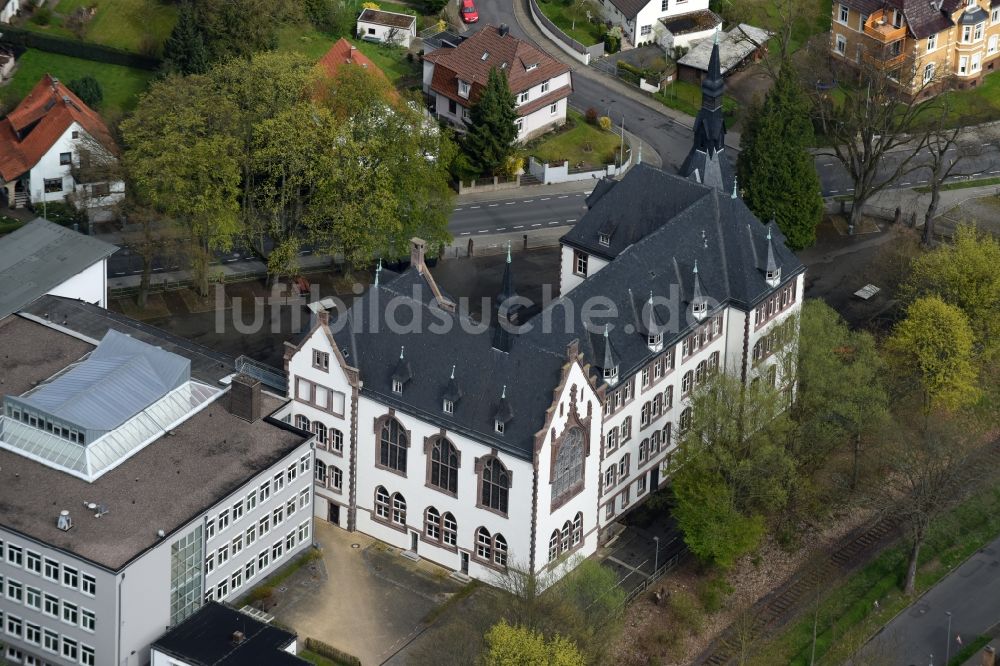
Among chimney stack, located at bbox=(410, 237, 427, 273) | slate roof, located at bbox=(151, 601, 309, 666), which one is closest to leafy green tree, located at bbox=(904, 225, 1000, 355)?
chimney stack, located at bbox=(410, 237, 427, 273)

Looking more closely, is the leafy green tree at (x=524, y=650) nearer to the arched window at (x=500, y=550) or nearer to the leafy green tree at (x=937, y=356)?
the arched window at (x=500, y=550)

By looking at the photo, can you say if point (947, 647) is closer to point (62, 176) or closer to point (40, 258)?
point (40, 258)

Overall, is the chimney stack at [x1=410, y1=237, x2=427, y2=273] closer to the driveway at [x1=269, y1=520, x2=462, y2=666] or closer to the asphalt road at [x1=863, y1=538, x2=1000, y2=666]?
the driveway at [x1=269, y1=520, x2=462, y2=666]

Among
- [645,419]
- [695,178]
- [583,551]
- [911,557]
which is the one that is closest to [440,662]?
[583,551]

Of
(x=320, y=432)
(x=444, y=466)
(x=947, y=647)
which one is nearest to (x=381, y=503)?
(x=320, y=432)

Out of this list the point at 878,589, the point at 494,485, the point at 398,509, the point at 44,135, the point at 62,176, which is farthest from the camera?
the point at 62,176

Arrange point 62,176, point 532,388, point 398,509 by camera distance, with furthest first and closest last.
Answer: point 62,176, point 398,509, point 532,388
